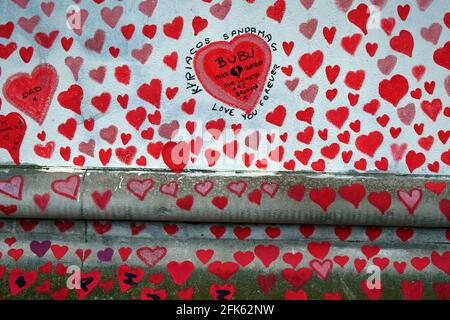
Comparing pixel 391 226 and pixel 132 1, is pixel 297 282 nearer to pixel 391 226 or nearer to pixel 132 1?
pixel 391 226

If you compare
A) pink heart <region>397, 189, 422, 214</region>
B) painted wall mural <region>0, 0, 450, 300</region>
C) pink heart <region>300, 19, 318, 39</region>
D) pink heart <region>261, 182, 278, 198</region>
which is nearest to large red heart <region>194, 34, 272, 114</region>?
painted wall mural <region>0, 0, 450, 300</region>

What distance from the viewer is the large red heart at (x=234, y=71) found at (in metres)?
3.65

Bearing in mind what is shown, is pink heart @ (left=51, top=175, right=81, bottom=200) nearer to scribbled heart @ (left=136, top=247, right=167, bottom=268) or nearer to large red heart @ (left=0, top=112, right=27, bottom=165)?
large red heart @ (left=0, top=112, right=27, bottom=165)

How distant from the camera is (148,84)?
3.66m

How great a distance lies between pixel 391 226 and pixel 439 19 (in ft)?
4.42

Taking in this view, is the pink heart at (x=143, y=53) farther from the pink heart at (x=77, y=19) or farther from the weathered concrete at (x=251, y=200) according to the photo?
the weathered concrete at (x=251, y=200)

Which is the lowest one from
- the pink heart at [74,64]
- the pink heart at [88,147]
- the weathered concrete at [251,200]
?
the weathered concrete at [251,200]

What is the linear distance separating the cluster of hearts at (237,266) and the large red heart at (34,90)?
82 centimetres

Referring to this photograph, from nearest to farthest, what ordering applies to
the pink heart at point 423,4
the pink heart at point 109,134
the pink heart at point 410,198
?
1. the pink heart at point 410,198
2. the pink heart at point 423,4
3. the pink heart at point 109,134

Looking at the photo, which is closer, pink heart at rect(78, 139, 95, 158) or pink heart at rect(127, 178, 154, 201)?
pink heart at rect(127, 178, 154, 201)

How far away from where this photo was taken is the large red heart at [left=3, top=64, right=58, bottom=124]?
3.68 m

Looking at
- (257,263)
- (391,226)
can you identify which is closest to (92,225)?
(257,263)

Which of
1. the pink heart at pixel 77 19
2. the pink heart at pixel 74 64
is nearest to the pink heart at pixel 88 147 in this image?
the pink heart at pixel 74 64

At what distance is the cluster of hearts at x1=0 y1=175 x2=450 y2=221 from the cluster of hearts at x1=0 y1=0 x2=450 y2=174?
0.21m
